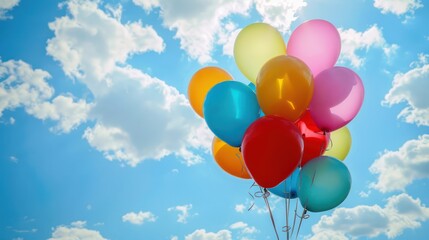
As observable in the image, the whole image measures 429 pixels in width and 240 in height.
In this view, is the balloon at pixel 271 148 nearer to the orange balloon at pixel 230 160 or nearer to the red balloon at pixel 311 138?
the red balloon at pixel 311 138

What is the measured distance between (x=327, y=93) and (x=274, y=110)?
80 centimetres

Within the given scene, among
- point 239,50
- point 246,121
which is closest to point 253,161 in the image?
point 246,121

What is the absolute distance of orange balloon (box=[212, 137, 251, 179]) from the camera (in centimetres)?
621

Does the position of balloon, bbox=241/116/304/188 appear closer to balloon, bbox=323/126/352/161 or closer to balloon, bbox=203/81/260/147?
balloon, bbox=203/81/260/147

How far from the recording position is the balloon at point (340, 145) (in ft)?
21.2

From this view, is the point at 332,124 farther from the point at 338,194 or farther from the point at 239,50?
the point at 239,50

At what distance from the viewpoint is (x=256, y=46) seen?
19.9 ft

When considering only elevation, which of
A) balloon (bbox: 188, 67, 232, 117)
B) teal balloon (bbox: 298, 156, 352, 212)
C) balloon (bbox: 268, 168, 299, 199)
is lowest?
teal balloon (bbox: 298, 156, 352, 212)

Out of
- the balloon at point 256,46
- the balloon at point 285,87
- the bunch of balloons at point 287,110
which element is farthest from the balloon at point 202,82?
the balloon at point 285,87

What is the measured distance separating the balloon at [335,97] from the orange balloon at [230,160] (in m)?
1.27

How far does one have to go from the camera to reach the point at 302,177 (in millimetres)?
5773

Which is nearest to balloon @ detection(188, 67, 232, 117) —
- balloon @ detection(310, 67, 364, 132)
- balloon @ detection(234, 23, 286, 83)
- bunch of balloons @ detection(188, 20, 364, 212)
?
bunch of balloons @ detection(188, 20, 364, 212)

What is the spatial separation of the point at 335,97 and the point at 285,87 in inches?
31.1

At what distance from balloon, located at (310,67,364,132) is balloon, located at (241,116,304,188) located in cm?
64
